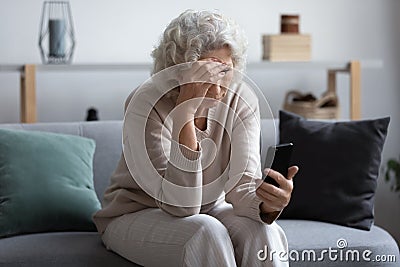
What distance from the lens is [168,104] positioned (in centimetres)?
229

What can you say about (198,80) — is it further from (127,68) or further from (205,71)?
(127,68)

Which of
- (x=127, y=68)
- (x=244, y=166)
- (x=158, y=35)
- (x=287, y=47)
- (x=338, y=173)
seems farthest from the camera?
(x=158, y=35)

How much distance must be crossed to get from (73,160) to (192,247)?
0.80 meters

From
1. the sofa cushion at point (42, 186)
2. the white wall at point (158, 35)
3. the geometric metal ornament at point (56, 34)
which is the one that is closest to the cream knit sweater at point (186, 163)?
the sofa cushion at point (42, 186)

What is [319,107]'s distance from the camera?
3561 mm

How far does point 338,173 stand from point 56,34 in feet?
4.39

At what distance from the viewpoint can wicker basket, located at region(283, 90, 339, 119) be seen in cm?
352

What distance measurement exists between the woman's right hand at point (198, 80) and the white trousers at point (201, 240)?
12.3 inches

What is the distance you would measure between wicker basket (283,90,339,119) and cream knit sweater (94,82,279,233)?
115 centimetres

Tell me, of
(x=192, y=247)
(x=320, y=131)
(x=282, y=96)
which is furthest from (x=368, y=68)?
(x=192, y=247)

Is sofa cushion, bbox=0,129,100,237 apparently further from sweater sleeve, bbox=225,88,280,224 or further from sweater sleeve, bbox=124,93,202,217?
sweater sleeve, bbox=225,88,280,224

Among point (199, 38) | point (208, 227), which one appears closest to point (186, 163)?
point (208, 227)

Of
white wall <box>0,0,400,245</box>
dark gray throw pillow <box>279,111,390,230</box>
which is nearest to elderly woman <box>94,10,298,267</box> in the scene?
dark gray throw pillow <box>279,111,390,230</box>

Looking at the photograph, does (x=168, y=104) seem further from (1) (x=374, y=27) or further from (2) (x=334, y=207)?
(1) (x=374, y=27)
